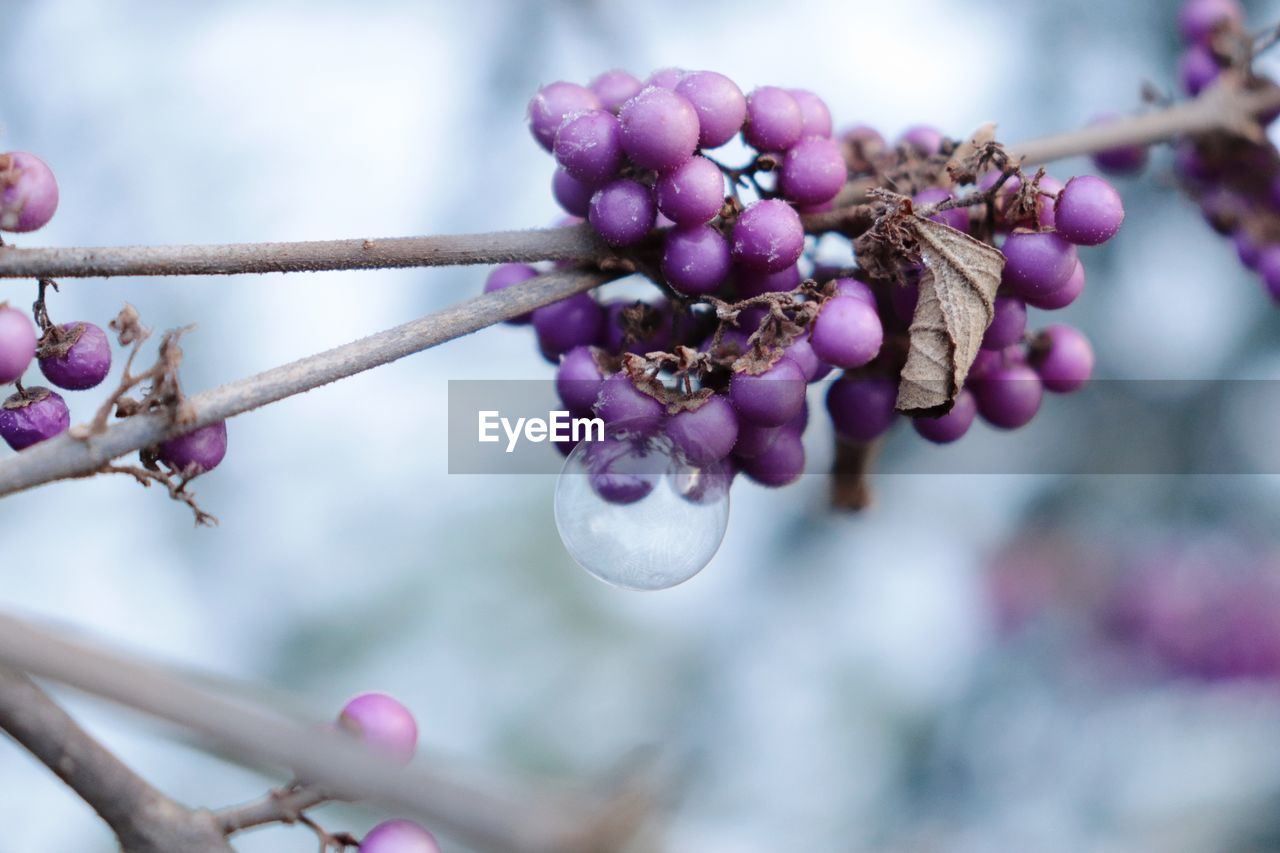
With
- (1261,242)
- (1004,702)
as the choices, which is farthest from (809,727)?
(1261,242)

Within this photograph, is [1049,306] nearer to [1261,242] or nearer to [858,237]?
[858,237]

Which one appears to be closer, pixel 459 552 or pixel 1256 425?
pixel 1256 425

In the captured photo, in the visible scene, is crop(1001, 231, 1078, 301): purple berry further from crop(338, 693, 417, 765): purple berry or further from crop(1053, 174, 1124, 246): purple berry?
crop(338, 693, 417, 765): purple berry

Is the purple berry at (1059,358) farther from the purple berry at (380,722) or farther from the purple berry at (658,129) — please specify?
the purple berry at (380,722)

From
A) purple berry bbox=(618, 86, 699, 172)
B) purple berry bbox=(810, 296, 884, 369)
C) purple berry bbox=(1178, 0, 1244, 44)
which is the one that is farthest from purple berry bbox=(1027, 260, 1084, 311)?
purple berry bbox=(1178, 0, 1244, 44)

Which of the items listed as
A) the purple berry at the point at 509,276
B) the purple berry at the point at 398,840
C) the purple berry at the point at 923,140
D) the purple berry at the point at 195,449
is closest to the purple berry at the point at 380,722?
the purple berry at the point at 398,840
